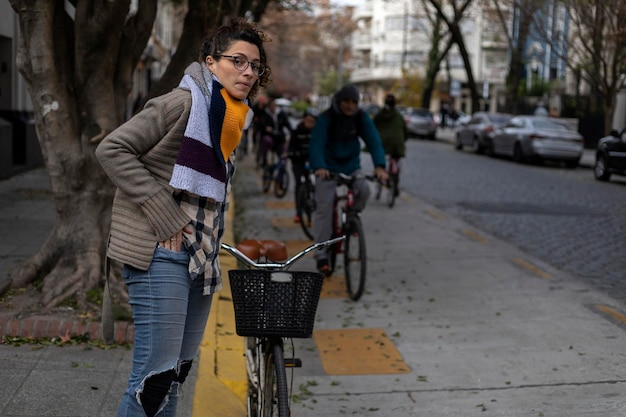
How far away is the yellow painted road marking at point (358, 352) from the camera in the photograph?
6.55 m

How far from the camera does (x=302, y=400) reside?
587cm

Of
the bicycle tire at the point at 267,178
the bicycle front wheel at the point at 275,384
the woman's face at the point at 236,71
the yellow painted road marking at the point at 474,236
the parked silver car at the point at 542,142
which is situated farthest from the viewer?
the parked silver car at the point at 542,142

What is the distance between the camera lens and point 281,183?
17.1 metres

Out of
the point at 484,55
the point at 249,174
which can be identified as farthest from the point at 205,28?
the point at 484,55

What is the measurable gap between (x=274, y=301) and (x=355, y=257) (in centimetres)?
482

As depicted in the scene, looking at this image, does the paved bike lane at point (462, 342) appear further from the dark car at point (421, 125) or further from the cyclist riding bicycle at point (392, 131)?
the dark car at point (421, 125)

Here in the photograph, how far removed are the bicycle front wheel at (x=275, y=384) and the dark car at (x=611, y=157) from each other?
18.9m

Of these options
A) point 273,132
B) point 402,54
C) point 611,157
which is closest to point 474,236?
point 273,132

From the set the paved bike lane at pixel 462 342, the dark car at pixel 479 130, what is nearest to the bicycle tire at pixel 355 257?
the paved bike lane at pixel 462 342

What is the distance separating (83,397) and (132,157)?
6.50 ft

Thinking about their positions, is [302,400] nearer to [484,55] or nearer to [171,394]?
[171,394]

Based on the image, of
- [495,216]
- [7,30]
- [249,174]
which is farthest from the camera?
[249,174]

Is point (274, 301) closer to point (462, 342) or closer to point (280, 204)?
point (462, 342)

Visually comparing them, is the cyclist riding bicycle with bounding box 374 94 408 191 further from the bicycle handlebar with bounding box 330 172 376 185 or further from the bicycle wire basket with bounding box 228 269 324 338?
the bicycle wire basket with bounding box 228 269 324 338
